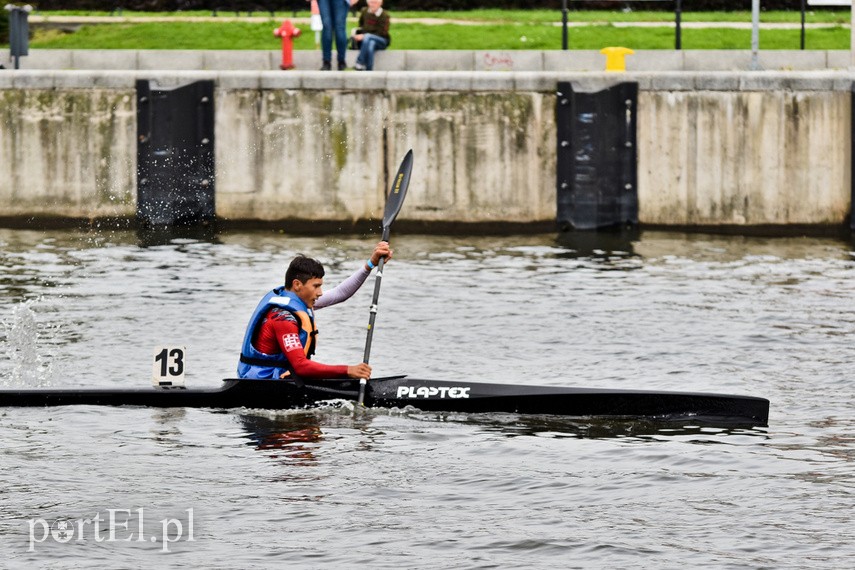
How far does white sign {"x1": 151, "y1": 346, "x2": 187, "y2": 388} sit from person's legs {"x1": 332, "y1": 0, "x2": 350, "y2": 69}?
10.8 m

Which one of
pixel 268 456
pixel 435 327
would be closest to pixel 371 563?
pixel 268 456

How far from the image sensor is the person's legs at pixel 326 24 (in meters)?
22.9

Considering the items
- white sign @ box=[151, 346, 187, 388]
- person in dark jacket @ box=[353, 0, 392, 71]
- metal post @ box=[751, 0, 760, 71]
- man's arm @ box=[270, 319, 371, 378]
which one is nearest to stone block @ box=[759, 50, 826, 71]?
metal post @ box=[751, 0, 760, 71]

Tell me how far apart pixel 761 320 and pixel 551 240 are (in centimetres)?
565

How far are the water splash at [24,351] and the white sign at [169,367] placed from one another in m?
1.57

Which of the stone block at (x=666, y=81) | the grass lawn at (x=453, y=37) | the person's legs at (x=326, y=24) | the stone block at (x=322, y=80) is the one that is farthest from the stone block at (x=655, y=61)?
the stone block at (x=322, y=80)

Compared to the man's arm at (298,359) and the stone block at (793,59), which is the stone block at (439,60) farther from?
the man's arm at (298,359)

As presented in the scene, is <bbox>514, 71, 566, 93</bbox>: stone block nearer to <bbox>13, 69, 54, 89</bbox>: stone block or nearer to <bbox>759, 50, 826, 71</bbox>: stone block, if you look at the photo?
<bbox>759, 50, 826, 71</bbox>: stone block

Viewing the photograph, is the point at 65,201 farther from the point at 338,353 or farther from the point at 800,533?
the point at 800,533

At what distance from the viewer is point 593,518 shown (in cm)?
1045

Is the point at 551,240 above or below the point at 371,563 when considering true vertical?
above

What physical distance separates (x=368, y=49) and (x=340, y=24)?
866mm

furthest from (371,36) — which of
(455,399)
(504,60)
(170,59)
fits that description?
(455,399)

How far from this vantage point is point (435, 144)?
23125mm
